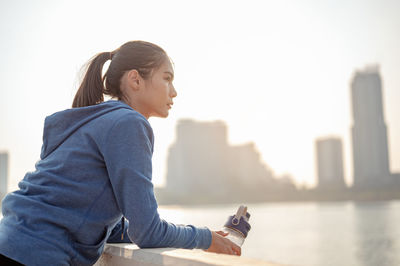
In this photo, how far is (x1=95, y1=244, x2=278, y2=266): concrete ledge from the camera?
1.06 m

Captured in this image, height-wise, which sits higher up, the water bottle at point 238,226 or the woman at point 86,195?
the woman at point 86,195

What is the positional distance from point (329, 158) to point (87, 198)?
14772 centimetres

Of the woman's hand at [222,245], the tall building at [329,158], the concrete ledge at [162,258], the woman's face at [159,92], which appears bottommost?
the tall building at [329,158]

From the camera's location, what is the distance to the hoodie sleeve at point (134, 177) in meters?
1.34

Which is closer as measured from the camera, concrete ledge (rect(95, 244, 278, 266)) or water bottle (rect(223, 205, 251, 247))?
concrete ledge (rect(95, 244, 278, 266))

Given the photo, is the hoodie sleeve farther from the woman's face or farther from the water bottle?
the water bottle

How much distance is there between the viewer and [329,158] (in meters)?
142

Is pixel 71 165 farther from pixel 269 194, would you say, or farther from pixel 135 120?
pixel 269 194

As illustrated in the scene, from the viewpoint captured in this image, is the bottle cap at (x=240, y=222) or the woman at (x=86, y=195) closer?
the woman at (x=86, y=195)

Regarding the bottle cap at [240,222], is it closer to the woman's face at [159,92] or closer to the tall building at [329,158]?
the woman's face at [159,92]

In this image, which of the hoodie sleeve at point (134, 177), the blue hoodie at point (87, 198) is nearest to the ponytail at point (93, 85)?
the blue hoodie at point (87, 198)

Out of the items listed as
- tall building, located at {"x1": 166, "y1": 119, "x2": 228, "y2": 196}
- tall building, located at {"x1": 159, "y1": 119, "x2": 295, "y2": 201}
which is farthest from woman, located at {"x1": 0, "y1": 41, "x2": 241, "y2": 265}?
tall building, located at {"x1": 166, "y1": 119, "x2": 228, "y2": 196}

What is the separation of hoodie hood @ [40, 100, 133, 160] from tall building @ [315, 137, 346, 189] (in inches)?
5373

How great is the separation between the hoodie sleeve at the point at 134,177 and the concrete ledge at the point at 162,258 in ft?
0.19
